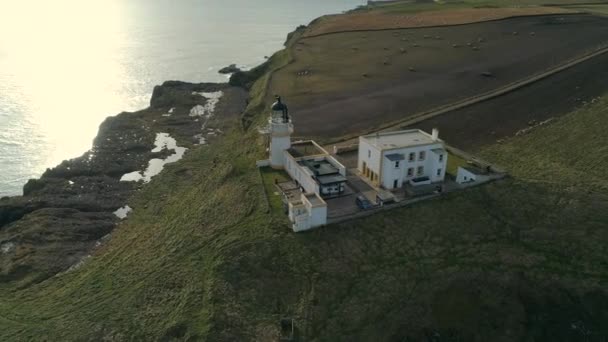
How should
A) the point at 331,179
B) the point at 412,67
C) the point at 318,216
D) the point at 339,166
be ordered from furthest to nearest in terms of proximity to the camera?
the point at 412,67 < the point at 339,166 < the point at 331,179 < the point at 318,216

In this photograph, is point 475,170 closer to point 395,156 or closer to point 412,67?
point 395,156

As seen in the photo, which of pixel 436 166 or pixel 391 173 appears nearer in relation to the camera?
pixel 391 173

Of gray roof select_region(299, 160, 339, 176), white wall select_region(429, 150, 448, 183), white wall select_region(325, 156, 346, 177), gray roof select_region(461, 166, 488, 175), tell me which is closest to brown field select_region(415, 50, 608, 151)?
gray roof select_region(461, 166, 488, 175)

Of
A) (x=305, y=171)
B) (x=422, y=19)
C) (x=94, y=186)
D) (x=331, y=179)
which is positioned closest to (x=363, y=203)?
(x=331, y=179)

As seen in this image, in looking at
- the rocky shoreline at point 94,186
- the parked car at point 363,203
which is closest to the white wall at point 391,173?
the parked car at point 363,203

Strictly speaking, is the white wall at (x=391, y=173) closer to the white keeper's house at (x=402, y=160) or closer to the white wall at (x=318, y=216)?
the white keeper's house at (x=402, y=160)

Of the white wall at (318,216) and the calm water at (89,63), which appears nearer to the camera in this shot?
the white wall at (318,216)
